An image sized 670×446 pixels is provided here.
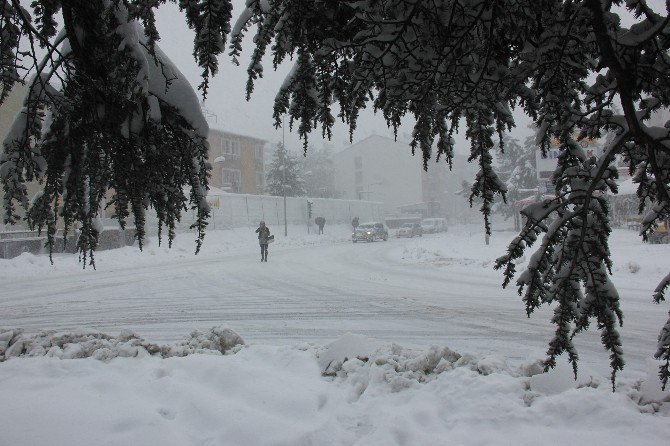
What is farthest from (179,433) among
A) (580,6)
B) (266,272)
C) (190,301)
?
(266,272)

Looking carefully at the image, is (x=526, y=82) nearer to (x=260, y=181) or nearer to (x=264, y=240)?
(x=264, y=240)

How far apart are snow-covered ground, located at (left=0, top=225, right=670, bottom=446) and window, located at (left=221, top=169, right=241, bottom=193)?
3686 centimetres

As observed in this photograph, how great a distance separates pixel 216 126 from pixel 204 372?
4409 centimetres

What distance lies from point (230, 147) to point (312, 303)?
3855 cm

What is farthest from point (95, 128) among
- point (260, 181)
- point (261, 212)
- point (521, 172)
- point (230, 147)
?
point (260, 181)

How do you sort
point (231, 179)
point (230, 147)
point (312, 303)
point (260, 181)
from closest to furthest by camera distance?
point (312, 303) → point (230, 147) → point (231, 179) → point (260, 181)

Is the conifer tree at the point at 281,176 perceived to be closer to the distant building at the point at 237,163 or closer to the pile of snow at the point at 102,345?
the distant building at the point at 237,163

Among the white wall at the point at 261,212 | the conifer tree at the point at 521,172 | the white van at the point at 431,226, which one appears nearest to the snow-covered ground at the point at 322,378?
the white wall at the point at 261,212

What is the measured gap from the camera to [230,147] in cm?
4472

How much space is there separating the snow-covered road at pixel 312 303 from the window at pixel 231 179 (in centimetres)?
2880

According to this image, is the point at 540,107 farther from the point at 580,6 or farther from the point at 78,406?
the point at 78,406

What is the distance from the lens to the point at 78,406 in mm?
3252

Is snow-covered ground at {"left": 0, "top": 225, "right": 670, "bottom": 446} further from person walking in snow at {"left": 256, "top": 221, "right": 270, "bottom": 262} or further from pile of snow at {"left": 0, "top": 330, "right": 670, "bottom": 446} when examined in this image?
person walking in snow at {"left": 256, "top": 221, "right": 270, "bottom": 262}

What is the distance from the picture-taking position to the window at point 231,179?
45.3 m
